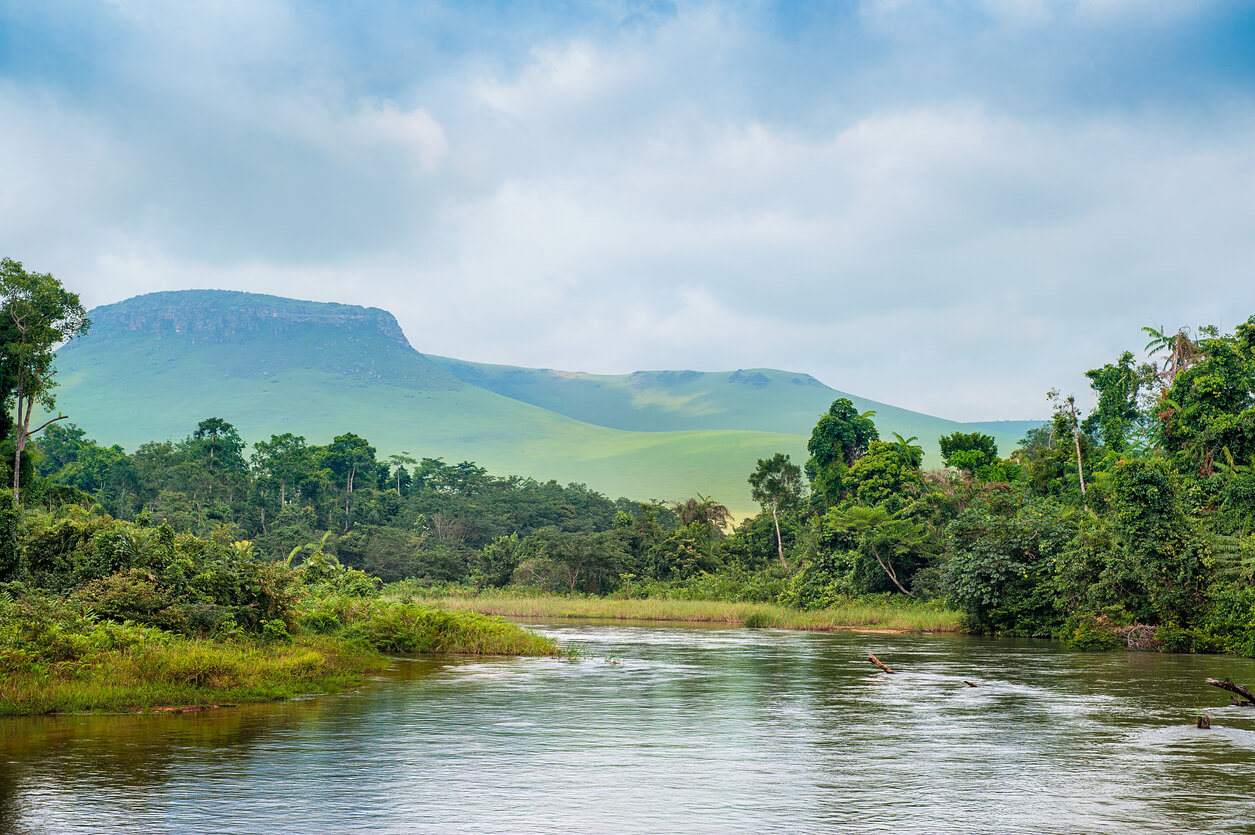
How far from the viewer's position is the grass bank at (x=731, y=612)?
48.5 meters

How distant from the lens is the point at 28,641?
58.8 ft

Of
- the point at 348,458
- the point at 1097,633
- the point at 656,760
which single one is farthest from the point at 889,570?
the point at 348,458

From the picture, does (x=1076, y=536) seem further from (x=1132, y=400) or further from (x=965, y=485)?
(x=965, y=485)

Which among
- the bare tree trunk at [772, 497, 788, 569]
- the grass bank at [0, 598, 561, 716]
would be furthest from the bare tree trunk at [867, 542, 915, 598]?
the grass bank at [0, 598, 561, 716]

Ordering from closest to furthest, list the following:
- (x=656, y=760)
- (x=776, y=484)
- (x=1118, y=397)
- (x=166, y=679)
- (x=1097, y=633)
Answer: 1. (x=656, y=760)
2. (x=166, y=679)
3. (x=1097, y=633)
4. (x=1118, y=397)
5. (x=776, y=484)

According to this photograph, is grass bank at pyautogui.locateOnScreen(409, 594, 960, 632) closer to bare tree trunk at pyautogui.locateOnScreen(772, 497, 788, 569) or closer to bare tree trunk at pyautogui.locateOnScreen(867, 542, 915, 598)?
bare tree trunk at pyautogui.locateOnScreen(867, 542, 915, 598)

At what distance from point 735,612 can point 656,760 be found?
1631 inches

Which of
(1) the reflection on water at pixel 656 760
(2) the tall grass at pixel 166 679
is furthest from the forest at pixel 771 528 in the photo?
(1) the reflection on water at pixel 656 760

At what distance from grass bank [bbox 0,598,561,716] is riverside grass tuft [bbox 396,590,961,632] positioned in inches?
1146

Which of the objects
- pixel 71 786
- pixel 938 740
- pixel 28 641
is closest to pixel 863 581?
pixel 938 740

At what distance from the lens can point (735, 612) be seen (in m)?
55.5

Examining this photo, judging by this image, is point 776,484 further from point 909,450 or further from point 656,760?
point 656,760

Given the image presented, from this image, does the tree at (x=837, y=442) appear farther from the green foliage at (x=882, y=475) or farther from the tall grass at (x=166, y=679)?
the tall grass at (x=166, y=679)

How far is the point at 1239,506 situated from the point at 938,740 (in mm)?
25750
